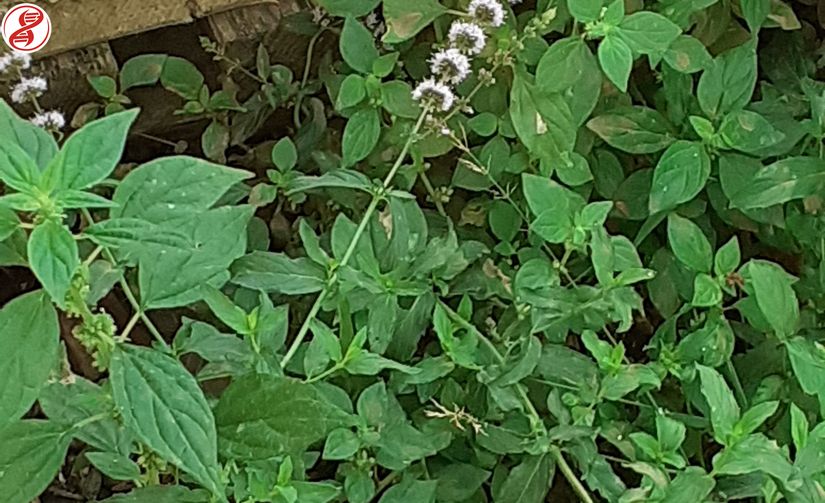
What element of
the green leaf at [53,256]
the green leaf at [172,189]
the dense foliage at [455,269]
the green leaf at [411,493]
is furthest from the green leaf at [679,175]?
the green leaf at [53,256]

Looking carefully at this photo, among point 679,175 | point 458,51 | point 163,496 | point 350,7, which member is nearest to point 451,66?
point 458,51

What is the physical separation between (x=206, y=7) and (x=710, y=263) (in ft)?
1.90

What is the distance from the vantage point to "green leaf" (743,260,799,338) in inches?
35.4

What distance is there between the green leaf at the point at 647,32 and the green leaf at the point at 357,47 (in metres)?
0.23

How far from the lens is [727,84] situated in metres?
1.00

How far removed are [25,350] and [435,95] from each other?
458mm

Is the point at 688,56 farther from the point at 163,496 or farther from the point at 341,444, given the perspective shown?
the point at 163,496

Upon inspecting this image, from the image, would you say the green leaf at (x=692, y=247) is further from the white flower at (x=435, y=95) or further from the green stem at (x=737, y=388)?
the white flower at (x=435, y=95)

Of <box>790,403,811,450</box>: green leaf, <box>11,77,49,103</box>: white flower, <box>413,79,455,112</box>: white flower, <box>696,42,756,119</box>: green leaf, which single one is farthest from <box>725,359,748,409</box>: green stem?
<box>11,77,49,103</box>: white flower

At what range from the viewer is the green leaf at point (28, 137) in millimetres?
678

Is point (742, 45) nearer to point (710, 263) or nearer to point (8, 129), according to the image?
point (710, 263)

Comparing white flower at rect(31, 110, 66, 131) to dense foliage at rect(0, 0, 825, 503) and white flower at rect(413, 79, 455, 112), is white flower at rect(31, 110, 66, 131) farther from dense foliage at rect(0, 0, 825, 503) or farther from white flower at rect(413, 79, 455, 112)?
white flower at rect(413, 79, 455, 112)

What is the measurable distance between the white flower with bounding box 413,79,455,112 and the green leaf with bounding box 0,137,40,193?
1.34ft

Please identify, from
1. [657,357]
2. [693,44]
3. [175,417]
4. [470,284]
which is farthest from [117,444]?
[693,44]
